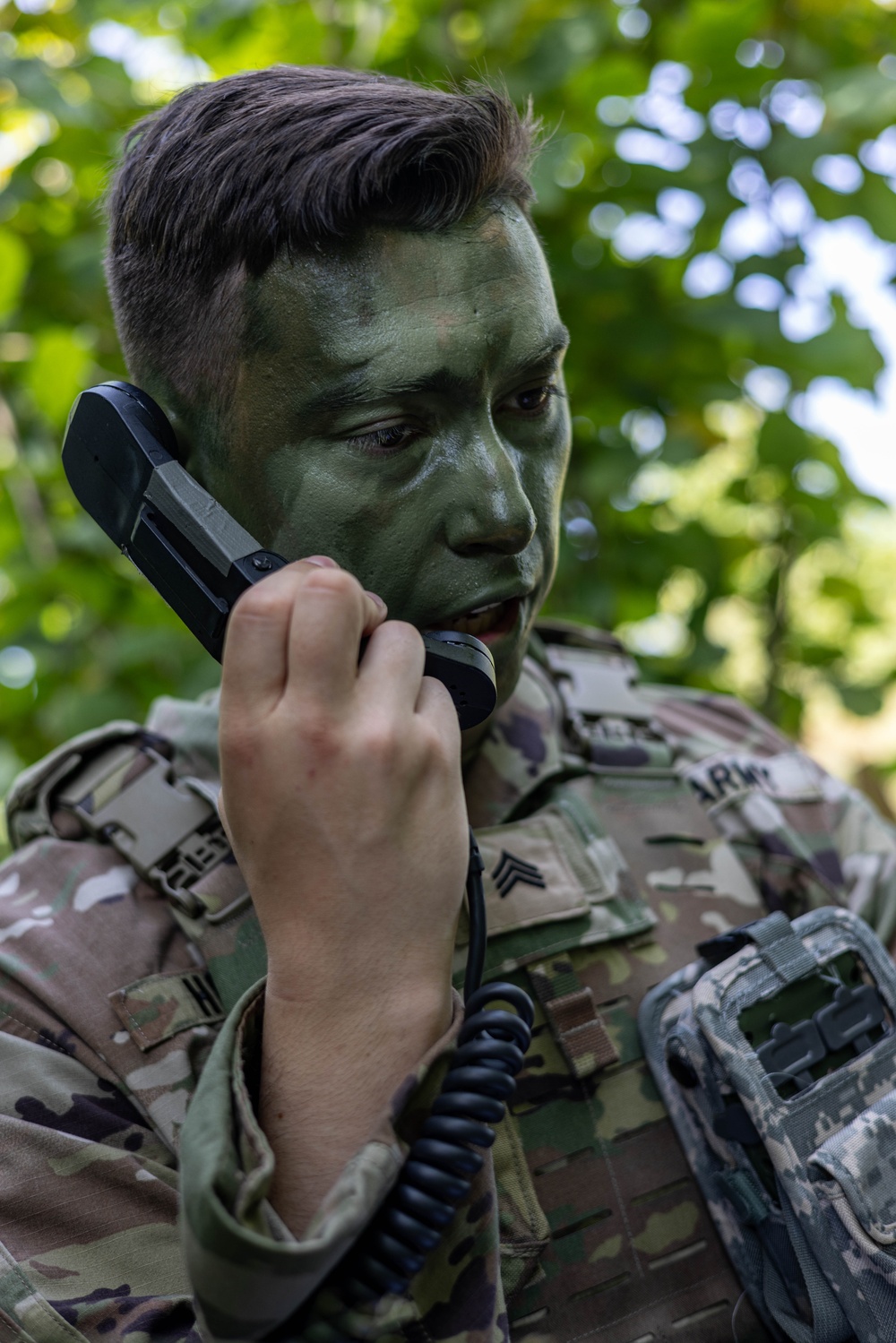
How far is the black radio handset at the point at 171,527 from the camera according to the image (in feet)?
4.18

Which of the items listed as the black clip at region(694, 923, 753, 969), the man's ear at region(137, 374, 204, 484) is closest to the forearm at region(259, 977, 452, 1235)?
the black clip at region(694, 923, 753, 969)

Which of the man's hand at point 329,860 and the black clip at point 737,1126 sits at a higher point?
the man's hand at point 329,860

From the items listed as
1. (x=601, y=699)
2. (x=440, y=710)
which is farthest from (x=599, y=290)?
(x=440, y=710)

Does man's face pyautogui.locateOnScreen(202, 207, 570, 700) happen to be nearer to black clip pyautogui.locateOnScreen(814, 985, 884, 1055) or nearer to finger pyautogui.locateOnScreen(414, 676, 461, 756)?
finger pyautogui.locateOnScreen(414, 676, 461, 756)

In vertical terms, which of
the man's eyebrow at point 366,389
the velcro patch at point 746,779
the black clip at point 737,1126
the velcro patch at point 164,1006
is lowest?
the velcro patch at point 746,779

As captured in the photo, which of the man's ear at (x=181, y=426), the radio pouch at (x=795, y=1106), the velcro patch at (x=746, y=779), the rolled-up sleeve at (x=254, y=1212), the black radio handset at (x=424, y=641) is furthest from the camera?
the velcro patch at (x=746, y=779)

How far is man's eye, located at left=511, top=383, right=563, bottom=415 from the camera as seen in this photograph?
1446 mm

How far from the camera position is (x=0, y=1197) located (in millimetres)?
1185

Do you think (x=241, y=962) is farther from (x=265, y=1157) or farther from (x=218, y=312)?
(x=218, y=312)

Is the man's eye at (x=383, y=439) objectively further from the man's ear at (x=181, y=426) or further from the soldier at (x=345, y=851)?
the man's ear at (x=181, y=426)

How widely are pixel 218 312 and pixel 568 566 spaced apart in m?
1.37

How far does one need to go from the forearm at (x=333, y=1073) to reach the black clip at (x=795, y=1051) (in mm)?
463

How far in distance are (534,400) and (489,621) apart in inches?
11.2

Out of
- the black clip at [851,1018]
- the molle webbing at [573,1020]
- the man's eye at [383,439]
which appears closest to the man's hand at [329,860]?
the man's eye at [383,439]
